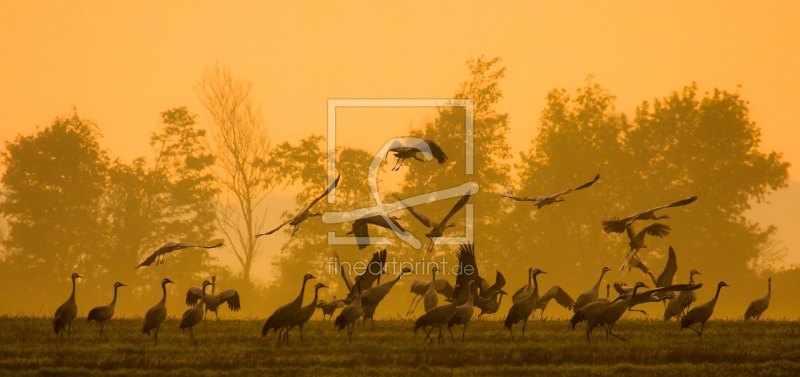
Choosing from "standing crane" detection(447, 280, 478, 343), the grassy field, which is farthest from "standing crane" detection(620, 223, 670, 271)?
"standing crane" detection(447, 280, 478, 343)

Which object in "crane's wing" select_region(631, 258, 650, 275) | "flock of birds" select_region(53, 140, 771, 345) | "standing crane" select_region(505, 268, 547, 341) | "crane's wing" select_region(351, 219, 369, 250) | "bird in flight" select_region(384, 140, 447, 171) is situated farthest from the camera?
"crane's wing" select_region(351, 219, 369, 250)

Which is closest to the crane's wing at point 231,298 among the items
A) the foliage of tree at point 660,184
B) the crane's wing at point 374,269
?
the crane's wing at point 374,269

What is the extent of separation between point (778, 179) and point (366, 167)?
24.0m

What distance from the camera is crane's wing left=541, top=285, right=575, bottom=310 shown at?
24.5 metres

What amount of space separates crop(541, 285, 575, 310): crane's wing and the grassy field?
9.12ft

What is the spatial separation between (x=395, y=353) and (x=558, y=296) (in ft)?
28.9

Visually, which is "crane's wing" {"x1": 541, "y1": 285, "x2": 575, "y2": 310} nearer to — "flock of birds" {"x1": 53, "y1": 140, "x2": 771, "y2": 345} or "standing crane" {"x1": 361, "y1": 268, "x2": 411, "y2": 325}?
"flock of birds" {"x1": 53, "y1": 140, "x2": 771, "y2": 345}

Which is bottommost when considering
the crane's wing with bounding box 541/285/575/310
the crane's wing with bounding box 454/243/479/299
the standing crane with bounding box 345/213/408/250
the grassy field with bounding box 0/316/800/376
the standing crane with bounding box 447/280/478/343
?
the grassy field with bounding box 0/316/800/376

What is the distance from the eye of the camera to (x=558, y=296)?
2506 cm

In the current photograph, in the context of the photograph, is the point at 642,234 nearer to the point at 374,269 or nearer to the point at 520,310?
the point at 520,310

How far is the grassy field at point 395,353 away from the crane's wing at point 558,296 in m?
2.78

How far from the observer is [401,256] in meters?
50.2

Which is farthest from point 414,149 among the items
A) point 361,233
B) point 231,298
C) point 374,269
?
point 231,298

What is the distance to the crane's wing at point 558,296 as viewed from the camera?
966 inches
